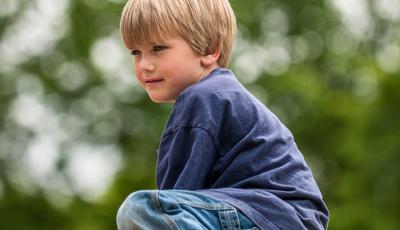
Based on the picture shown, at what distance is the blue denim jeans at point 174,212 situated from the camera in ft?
17.3

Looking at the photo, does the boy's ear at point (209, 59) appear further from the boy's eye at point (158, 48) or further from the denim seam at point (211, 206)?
the denim seam at point (211, 206)

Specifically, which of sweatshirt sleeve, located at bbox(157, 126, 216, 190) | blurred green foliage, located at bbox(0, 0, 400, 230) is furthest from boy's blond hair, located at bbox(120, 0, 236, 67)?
blurred green foliage, located at bbox(0, 0, 400, 230)

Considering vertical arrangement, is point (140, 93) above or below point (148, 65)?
below

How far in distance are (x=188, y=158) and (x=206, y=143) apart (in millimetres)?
106

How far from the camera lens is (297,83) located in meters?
29.8

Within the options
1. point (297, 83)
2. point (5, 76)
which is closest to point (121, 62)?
point (5, 76)

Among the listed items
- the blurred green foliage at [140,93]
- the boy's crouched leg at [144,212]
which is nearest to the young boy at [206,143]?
the boy's crouched leg at [144,212]

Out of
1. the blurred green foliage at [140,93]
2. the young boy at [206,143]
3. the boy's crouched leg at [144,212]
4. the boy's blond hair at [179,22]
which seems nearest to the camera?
the boy's crouched leg at [144,212]

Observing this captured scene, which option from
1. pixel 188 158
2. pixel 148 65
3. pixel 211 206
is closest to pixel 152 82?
pixel 148 65

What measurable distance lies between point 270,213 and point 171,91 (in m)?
0.77

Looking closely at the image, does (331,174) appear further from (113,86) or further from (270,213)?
(270,213)

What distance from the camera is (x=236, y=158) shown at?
5.59 metres

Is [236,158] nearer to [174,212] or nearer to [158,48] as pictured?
[174,212]

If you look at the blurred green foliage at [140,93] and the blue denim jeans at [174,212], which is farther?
the blurred green foliage at [140,93]
